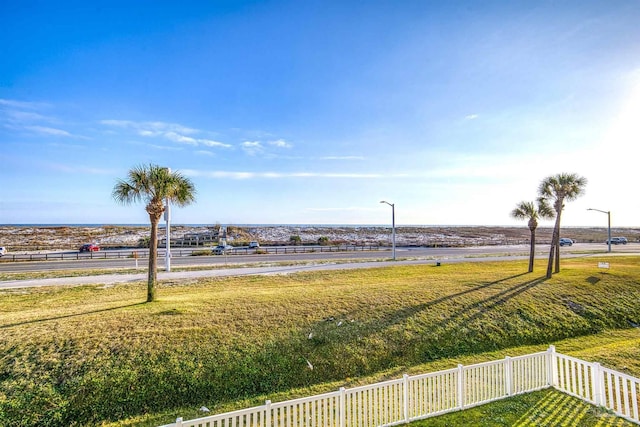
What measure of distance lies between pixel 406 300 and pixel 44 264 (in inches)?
1293

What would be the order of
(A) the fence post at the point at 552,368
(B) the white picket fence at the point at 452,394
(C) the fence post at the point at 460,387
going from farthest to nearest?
(A) the fence post at the point at 552,368 → (C) the fence post at the point at 460,387 → (B) the white picket fence at the point at 452,394

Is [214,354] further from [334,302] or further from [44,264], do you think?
[44,264]

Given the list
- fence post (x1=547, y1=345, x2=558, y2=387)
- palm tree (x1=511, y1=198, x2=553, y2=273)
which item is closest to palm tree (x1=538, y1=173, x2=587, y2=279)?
palm tree (x1=511, y1=198, x2=553, y2=273)

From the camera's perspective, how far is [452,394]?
828cm

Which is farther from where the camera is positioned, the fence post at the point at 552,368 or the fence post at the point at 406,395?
the fence post at the point at 552,368

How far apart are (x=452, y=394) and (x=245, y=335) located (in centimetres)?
652

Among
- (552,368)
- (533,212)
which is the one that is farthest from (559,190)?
(552,368)

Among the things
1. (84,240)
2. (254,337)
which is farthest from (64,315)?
(84,240)

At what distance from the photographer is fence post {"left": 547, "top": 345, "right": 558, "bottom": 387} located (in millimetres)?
9250

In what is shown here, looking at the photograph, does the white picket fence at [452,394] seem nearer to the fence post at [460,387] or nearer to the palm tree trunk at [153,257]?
the fence post at [460,387]

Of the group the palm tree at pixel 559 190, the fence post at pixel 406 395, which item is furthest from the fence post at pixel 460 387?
the palm tree at pixel 559 190

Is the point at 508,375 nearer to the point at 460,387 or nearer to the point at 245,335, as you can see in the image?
the point at 460,387

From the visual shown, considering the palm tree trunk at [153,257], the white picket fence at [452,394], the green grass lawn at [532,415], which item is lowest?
the green grass lawn at [532,415]

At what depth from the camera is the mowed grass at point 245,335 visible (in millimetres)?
8195
